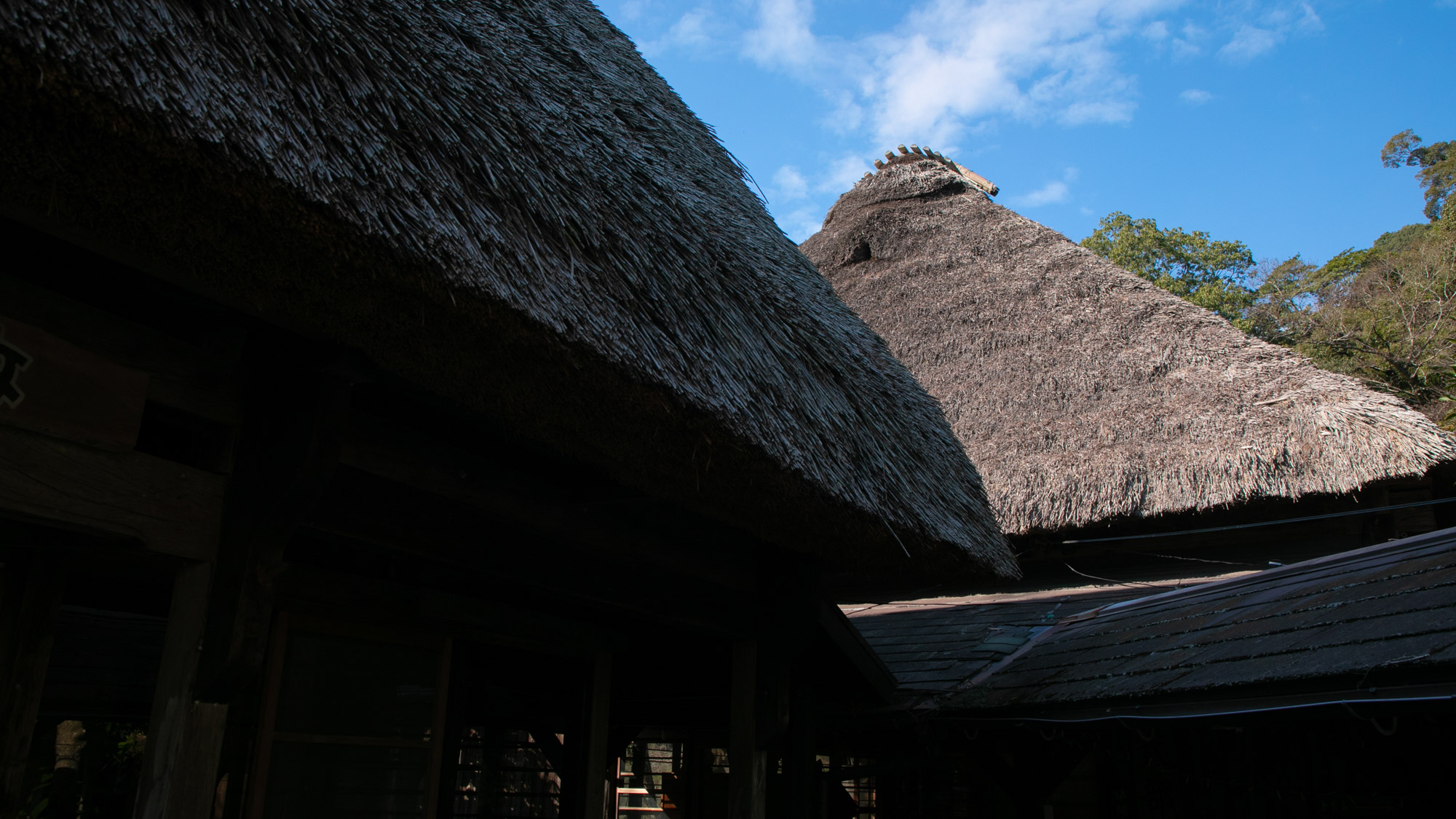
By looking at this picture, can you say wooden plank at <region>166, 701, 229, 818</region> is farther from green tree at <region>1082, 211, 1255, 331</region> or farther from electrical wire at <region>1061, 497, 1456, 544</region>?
green tree at <region>1082, 211, 1255, 331</region>

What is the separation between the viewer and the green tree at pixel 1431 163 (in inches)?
1003

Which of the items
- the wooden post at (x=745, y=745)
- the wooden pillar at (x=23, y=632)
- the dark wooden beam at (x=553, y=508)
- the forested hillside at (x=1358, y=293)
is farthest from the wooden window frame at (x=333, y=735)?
the forested hillside at (x=1358, y=293)

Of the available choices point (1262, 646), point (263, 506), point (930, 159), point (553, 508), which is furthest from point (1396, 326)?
point (263, 506)

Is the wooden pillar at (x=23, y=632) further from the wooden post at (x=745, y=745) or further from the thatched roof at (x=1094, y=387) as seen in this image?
the thatched roof at (x=1094, y=387)

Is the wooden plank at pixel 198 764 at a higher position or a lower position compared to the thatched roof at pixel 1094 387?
lower

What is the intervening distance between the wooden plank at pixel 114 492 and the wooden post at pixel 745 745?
8.00 feet

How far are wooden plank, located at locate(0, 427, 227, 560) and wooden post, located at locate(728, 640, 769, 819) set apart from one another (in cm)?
244

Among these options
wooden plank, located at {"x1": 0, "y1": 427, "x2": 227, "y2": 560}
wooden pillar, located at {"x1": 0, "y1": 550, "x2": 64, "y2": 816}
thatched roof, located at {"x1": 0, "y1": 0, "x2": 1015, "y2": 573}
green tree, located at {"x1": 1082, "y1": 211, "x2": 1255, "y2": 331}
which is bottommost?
wooden pillar, located at {"x1": 0, "y1": 550, "x2": 64, "y2": 816}

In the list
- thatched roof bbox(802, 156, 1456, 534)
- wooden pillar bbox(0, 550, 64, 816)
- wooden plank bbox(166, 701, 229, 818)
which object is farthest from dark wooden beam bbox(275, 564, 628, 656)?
thatched roof bbox(802, 156, 1456, 534)

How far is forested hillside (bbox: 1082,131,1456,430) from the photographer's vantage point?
13.5 m

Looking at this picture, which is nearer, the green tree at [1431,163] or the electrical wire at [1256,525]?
the electrical wire at [1256,525]

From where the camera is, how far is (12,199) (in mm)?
1389

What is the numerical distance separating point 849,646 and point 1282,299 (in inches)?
787

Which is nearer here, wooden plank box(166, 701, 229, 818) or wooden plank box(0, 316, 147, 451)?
wooden plank box(0, 316, 147, 451)
